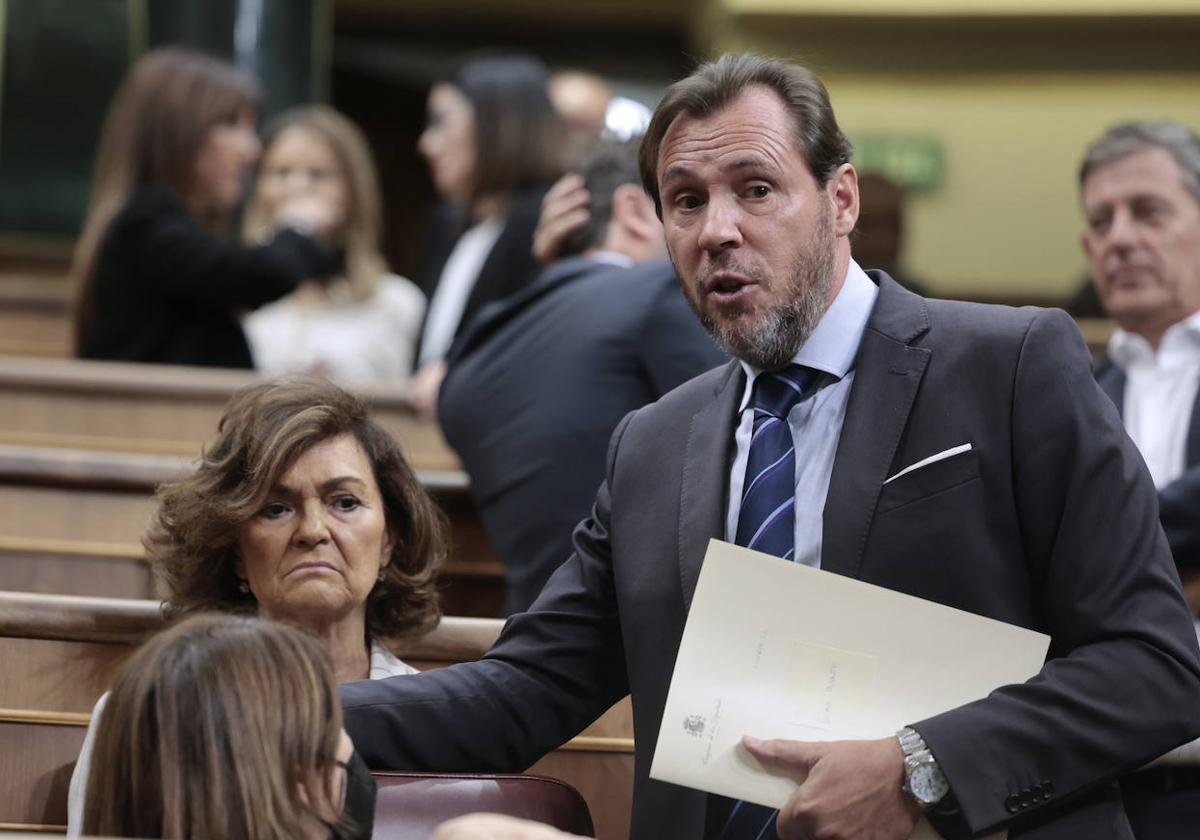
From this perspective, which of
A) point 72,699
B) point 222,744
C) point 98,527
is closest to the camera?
point 222,744

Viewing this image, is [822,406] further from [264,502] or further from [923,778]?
[264,502]

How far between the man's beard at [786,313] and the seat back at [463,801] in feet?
1.89

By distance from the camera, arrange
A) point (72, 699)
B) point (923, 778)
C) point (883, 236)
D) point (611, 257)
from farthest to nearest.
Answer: point (883, 236) → point (611, 257) → point (72, 699) → point (923, 778)

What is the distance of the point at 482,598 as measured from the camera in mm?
3842

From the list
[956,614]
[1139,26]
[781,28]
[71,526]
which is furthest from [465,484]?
[1139,26]

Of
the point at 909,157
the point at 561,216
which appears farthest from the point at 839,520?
the point at 909,157

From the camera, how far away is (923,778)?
5.86 ft

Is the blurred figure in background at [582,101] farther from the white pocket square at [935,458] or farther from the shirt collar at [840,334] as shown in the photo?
the white pocket square at [935,458]

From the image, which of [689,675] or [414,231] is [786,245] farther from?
[414,231]

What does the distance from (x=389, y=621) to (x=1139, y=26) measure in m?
7.17

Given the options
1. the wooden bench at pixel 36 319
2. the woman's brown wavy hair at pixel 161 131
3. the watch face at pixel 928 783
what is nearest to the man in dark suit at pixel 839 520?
the watch face at pixel 928 783

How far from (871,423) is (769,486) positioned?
5.6 inches

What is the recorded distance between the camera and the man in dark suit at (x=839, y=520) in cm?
181

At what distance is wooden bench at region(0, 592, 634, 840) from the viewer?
230 centimetres
